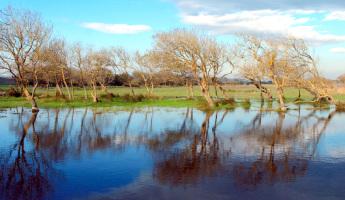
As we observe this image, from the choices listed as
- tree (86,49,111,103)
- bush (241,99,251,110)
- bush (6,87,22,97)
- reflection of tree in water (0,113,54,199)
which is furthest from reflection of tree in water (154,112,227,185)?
bush (6,87,22,97)

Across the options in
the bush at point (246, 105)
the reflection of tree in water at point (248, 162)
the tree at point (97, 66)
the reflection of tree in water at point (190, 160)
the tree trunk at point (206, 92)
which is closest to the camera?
the reflection of tree in water at point (190, 160)

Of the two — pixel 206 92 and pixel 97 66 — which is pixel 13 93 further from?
pixel 206 92

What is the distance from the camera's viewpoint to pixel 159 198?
11.0 metres

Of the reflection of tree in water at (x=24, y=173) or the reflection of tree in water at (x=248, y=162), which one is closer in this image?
the reflection of tree in water at (x=24, y=173)

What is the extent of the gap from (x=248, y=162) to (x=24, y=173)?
8.27 m

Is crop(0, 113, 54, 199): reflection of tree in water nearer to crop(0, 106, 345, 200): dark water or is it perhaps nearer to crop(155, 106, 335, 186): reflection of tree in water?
crop(0, 106, 345, 200): dark water

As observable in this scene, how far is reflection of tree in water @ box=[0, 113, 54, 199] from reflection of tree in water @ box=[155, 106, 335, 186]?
3.79 metres

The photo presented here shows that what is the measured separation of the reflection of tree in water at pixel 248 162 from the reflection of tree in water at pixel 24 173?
12.4ft

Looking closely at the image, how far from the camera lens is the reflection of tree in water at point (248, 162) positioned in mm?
13445

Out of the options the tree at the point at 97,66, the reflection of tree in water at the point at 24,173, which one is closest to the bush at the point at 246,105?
the tree at the point at 97,66

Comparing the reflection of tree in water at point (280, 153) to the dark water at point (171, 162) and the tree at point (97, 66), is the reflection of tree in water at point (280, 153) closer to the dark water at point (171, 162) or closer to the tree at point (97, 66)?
the dark water at point (171, 162)

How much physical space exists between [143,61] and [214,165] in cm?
5291

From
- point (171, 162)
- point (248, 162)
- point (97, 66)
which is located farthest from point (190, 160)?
point (97, 66)

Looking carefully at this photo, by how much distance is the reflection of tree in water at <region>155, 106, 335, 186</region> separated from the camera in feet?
44.1
